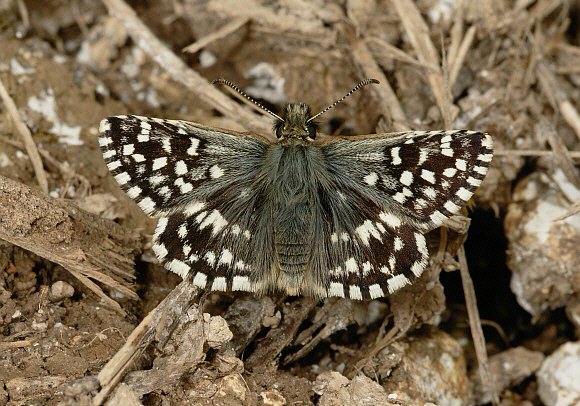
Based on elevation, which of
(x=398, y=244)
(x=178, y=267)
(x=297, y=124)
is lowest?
(x=178, y=267)

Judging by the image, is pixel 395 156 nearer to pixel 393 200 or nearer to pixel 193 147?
pixel 393 200

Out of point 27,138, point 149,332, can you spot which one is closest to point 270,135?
point 27,138

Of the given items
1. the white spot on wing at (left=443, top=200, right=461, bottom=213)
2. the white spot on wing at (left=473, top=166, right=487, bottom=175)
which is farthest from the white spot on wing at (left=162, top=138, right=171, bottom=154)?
the white spot on wing at (left=473, top=166, right=487, bottom=175)

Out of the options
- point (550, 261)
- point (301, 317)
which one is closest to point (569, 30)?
point (550, 261)

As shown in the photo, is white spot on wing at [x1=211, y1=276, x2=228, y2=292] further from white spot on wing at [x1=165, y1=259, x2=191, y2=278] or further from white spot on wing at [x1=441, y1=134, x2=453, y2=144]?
white spot on wing at [x1=441, y1=134, x2=453, y2=144]

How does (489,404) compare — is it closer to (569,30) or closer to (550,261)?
(550,261)

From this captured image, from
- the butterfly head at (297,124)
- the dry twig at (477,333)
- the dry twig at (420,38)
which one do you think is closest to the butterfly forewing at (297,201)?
the butterfly head at (297,124)

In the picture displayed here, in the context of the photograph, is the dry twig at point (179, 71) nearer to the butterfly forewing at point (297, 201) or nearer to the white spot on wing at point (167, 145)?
the butterfly forewing at point (297, 201)
